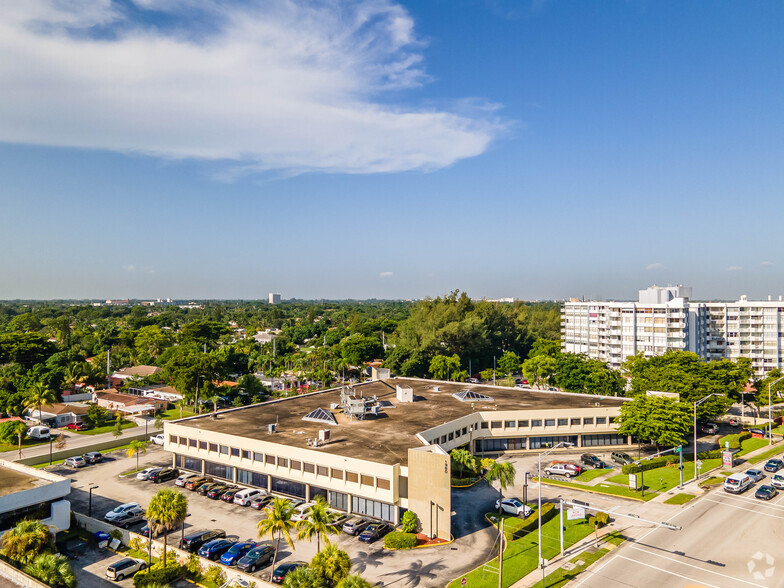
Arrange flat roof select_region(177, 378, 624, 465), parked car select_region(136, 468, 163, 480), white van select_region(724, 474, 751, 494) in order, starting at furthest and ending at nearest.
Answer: parked car select_region(136, 468, 163, 480) → flat roof select_region(177, 378, 624, 465) → white van select_region(724, 474, 751, 494)

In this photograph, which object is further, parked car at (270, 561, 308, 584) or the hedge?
parked car at (270, 561, 308, 584)

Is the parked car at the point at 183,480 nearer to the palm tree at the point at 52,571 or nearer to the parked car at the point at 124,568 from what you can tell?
the parked car at the point at 124,568

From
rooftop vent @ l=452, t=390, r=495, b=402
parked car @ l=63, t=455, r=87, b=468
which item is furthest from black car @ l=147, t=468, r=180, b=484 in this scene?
rooftop vent @ l=452, t=390, r=495, b=402

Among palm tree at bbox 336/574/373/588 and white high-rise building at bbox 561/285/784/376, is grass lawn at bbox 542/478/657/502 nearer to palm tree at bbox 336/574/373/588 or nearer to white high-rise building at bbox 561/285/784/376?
palm tree at bbox 336/574/373/588

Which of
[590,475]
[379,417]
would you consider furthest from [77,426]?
[590,475]

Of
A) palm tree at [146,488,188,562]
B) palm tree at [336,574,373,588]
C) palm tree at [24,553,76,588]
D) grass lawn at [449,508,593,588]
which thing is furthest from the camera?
grass lawn at [449,508,593,588]

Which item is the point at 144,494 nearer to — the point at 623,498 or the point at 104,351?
the point at 623,498

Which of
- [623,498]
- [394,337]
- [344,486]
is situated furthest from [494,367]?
[344,486]
